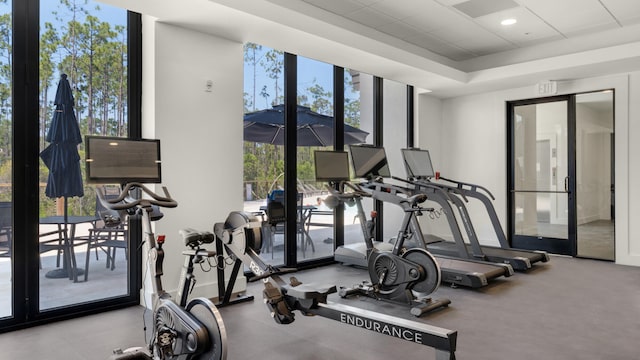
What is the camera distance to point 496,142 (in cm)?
795

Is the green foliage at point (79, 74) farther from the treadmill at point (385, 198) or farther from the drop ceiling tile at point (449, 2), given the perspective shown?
the drop ceiling tile at point (449, 2)

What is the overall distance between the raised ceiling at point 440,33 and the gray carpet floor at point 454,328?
292 centimetres

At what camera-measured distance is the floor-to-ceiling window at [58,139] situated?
3.87 metres

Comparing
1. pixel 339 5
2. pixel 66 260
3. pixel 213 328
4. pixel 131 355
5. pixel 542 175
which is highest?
pixel 339 5

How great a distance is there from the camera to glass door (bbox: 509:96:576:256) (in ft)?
23.7

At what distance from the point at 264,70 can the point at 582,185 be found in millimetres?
5401

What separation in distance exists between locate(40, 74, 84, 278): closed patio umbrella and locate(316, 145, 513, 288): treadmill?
105 inches

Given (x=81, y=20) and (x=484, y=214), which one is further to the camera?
(x=484, y=214)

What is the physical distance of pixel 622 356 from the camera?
3234mm

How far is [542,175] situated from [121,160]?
270 inches

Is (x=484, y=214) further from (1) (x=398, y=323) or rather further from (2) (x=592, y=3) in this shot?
(1) (x=398, y=323)

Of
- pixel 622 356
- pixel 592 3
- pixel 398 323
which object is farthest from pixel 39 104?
pixel 592 3

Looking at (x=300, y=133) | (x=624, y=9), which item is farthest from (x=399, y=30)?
(x=624, y=9)

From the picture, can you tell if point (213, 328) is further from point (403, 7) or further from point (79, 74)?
point (403, 7)
